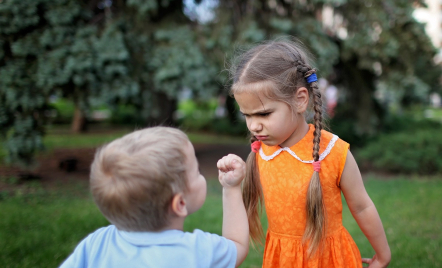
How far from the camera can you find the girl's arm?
5.88 feet

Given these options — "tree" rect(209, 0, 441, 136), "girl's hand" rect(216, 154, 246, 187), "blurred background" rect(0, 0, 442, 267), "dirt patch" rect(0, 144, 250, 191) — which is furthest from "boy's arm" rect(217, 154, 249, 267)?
"dirt patch" rect(0, 144, 250, 191)

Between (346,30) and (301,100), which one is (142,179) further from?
(346,30)

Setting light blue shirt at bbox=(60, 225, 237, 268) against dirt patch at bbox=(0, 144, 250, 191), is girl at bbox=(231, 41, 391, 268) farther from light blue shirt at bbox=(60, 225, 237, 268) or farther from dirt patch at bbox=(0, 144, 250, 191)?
dirt patch at bbox=(0, 144, 250, 191)

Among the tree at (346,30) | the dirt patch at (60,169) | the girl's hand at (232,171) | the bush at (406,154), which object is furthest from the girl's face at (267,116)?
the bush at (406,154)

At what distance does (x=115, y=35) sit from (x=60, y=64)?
996 millimetres

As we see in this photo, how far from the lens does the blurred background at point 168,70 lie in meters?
5.18

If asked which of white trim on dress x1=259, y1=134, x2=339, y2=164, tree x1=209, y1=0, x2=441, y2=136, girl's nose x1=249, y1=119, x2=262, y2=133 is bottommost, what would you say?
white trim on dress x1=259, y1=134, x2=339, y2=164

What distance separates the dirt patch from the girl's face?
5.33 m

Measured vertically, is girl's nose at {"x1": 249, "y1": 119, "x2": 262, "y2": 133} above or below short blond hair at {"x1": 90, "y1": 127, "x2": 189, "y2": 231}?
above

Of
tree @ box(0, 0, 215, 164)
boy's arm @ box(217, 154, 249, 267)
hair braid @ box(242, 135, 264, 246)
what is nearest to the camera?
boy's arm @ box(217, 154, 249, 267)

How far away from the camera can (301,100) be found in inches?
71.8

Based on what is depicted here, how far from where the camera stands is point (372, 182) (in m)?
6.59

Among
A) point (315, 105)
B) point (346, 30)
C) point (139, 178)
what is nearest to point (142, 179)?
point (139, 178)

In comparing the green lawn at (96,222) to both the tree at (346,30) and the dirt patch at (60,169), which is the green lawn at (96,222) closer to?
the dirt patch at (60,169)
